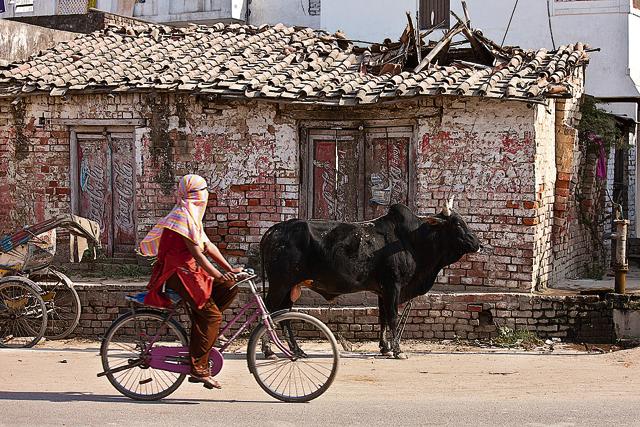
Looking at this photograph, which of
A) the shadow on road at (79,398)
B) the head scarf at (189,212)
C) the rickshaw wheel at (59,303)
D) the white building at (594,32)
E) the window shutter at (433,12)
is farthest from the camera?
the window shutter at (433,12)

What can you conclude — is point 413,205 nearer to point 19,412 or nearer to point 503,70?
point 503,70

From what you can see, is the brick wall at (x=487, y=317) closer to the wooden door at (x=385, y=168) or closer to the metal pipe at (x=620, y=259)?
the metal pipe at (x=620, y=259)

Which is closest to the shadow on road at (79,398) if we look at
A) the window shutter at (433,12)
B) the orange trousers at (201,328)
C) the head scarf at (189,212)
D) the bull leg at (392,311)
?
the orange trousers at (201,328)

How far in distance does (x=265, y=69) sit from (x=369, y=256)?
389 centimetres

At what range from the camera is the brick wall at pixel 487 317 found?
38.8 feet

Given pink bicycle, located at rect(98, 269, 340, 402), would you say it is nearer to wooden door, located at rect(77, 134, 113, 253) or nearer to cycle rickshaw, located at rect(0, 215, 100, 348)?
cycle rickshaw, located at rect(0, 215, 100, 348)

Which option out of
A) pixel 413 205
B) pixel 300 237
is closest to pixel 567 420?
pixel 300 237

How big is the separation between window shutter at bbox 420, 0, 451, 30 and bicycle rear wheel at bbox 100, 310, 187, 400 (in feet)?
47.0

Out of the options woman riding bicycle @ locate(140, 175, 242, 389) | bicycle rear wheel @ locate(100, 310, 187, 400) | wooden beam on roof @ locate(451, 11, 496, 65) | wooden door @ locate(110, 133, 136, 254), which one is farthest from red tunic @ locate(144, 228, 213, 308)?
wooden beam on roof @ locate(451, 11, 496, 65)

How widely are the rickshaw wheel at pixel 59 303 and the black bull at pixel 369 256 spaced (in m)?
2.73

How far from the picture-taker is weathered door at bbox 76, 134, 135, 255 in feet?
44.4

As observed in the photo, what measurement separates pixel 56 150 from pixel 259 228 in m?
3.00

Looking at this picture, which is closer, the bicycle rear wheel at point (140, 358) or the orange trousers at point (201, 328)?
the orange trousers at point (201, 328)

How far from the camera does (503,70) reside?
41.9 ft
